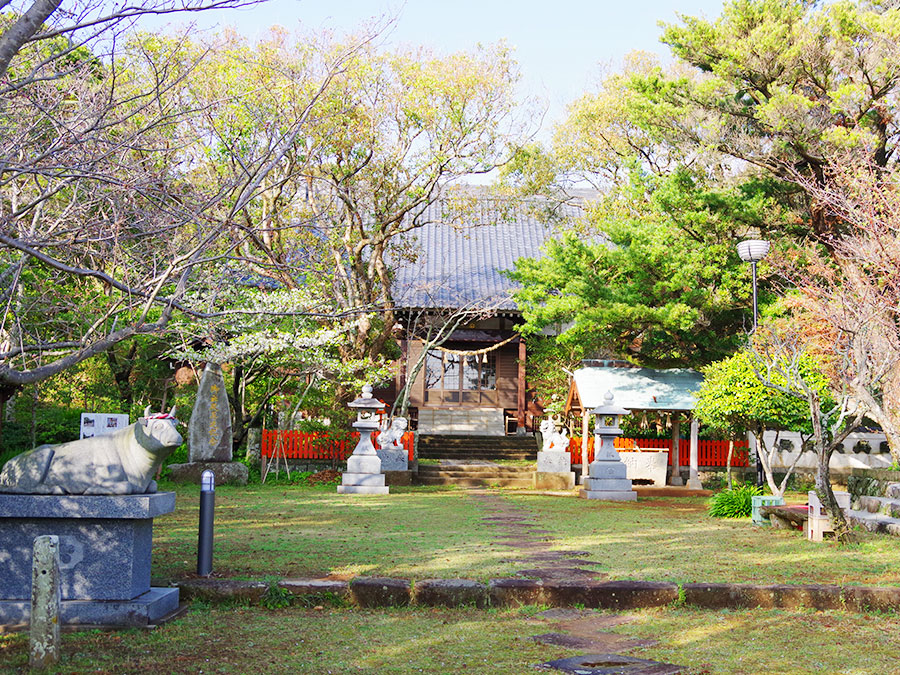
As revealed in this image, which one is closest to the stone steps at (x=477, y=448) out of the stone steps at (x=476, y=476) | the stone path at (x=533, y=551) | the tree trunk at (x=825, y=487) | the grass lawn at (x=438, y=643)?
the stone steps at (x=476, y=476)

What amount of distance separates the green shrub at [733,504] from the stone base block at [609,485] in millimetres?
3782

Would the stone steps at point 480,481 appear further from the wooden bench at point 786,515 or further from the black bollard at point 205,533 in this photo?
the black bollard at point 205,533

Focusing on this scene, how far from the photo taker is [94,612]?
18.9ft

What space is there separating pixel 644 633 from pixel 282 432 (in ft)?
48.3

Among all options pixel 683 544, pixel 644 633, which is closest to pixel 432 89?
pixel 683 544

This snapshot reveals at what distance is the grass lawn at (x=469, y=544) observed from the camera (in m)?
A: 7.57

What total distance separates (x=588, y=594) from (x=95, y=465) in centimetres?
385

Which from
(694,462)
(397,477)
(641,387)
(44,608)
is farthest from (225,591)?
(694,462)

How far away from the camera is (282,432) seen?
1967 cm

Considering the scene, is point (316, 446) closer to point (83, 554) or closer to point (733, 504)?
point (733, 504)

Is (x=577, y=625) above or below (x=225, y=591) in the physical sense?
below

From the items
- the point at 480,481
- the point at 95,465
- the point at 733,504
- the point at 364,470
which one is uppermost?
the point at 95,465

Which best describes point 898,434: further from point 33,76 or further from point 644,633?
point 33,76

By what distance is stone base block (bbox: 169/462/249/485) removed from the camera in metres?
17.6
